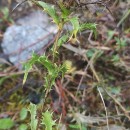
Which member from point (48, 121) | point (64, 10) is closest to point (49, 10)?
point (64, 10)

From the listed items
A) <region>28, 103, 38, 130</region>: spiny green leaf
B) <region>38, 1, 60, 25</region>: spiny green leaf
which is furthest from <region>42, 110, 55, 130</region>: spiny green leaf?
<region>38, 1, 60, 25</region>: spiny green leaf

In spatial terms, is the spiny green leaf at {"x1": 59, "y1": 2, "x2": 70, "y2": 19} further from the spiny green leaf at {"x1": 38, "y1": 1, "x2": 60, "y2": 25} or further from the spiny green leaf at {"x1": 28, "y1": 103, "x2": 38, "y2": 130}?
the spiny green leaf at {"x1": 28, "y1": 103, "x2": 38, "y2": 130}

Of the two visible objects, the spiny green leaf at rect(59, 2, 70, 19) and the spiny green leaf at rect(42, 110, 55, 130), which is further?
the spiny green leaf at rect(42, 110, 55, 130)

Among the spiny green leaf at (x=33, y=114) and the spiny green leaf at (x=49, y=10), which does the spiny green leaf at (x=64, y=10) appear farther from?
the spiny green leaf at (x=33, y=114)

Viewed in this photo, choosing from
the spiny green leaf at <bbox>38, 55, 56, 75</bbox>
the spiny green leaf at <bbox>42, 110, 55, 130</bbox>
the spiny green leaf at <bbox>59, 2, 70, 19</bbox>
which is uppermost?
the spiny green leaf at <bbox>59, 2, 70, 19</bbox>

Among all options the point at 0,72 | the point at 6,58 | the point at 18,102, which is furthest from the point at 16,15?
the point at 18,102

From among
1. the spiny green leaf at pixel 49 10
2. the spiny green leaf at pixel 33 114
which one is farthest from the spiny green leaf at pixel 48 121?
the spiny green leaf at pixel 49 10

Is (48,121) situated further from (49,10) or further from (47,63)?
(49,10)

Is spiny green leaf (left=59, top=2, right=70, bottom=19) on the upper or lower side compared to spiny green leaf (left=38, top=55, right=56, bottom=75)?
upper

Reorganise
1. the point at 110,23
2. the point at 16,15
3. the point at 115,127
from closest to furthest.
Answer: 1. the point at 115,127
2. the point at 110,23
3. the point at 16,15

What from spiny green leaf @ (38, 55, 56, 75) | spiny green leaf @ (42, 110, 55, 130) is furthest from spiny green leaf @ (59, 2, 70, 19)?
spiny green leaf @ (42, 110, 55, 130)

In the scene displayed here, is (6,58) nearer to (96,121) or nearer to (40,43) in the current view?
(40,43)
